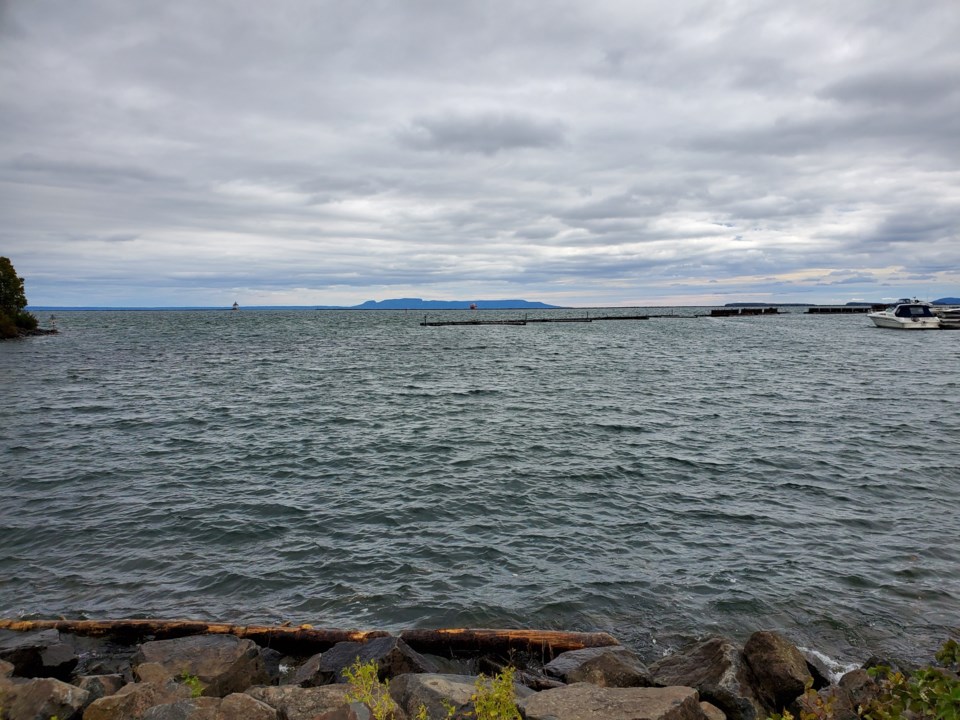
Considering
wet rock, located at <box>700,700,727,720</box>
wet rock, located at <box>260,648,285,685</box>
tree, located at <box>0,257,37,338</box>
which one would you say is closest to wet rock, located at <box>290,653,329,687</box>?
wet rock, located at <box>260,648,285,685</box>

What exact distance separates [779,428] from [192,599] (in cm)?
2621

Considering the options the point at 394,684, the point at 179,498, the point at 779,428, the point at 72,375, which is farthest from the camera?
the point at 72,375

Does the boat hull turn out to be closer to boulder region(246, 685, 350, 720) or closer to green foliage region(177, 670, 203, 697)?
boulder region(246, 685, 350, 720)

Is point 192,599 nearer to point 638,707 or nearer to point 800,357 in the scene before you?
point 638,707

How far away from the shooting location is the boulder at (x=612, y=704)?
732 cm

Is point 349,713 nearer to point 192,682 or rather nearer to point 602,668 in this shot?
point 192,682

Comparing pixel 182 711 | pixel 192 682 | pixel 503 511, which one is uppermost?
pixel 182 711

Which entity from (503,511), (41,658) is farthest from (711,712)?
(503,511)

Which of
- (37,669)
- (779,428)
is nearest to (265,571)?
(37,669)

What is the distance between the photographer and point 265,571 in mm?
13891

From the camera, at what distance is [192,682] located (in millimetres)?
8328

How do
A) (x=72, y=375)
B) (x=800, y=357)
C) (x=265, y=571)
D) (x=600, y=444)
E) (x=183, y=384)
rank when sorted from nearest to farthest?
(x=265, y=571)
(x=600, y=444)
(x=183, y=384)
(x=72, y=375)
(x=800, y=357)

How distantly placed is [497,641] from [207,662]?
4603 mm

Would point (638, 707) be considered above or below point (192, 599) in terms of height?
above
